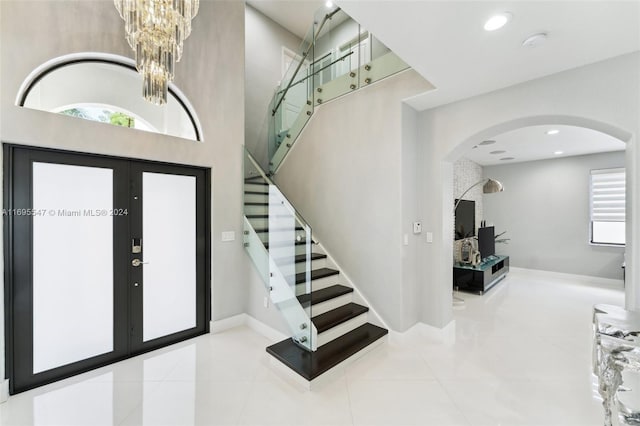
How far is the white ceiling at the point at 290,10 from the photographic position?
5.62 m

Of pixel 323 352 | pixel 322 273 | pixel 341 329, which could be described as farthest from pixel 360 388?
pixel 322 273

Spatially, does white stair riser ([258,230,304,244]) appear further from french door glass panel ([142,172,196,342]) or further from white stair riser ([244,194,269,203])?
french door glass panel ([142,172,196,342])

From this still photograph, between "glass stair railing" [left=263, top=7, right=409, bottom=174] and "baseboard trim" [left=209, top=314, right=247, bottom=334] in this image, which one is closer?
"glass stair railing" [left=263, top=7, right=409, bottom=174]

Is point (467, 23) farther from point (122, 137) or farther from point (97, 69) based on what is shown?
point (97, 69)

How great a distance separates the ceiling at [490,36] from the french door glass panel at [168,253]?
2868mm

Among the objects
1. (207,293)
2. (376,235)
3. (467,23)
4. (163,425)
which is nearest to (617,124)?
(467,23)

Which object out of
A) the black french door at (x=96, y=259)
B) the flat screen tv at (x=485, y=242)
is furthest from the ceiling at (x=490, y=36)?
the flat screen tv at (x=485, y=242)

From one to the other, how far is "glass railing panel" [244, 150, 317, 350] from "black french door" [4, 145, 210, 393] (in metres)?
0.64

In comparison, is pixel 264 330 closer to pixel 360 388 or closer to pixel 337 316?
pixel 337 316

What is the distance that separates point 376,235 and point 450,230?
1.10 m

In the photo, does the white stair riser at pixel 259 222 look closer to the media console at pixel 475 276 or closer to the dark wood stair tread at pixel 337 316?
the dark wood stair tread at pixel 337 316

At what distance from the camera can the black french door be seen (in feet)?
8.00

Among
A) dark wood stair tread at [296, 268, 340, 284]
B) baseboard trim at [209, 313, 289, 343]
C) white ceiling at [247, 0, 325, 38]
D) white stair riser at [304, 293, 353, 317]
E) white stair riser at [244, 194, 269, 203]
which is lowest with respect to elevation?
baseboard trim at [209, 313, 289, 343]

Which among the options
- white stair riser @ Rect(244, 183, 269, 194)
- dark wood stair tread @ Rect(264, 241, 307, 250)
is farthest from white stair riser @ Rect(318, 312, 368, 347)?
white stair riser @ Rect(244, 183, 269, 194)
